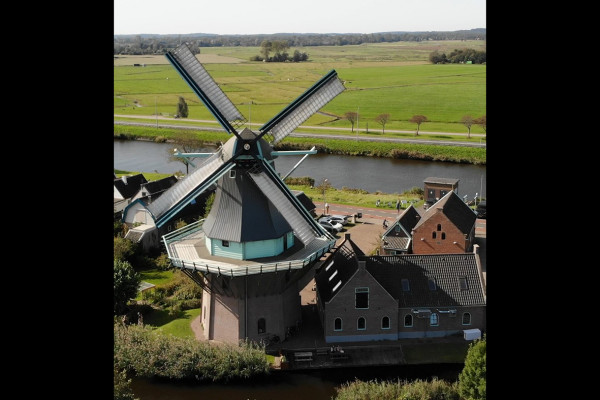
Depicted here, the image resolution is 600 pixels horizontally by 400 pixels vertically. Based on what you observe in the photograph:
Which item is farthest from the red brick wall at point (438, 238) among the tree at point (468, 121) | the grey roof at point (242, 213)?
the tree at point (468, 121)

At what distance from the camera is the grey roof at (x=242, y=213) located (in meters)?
20.8

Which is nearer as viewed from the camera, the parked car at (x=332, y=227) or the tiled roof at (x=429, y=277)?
the tiled roof at (x=429, y=277)

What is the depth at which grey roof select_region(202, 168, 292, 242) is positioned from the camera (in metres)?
20.8

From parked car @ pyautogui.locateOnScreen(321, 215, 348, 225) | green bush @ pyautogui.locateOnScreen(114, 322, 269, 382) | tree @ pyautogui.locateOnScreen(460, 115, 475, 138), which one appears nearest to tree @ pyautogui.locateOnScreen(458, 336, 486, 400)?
green bush @ pyautogui.locateOnScreen(114, 322, 269, 382)

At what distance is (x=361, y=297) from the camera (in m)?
21.7

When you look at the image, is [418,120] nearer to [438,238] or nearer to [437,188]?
[437,188]

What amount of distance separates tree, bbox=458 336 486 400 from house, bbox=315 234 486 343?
471 cm

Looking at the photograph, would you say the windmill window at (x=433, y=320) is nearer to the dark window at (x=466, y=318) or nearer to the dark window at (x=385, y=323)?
the dark window at (x=466, y=318)

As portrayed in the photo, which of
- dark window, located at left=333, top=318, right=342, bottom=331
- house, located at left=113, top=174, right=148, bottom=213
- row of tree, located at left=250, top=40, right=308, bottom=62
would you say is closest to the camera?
dark window, located at left=333, top=318, right=342, bottom=331

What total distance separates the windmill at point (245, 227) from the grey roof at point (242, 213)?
30 millimetres

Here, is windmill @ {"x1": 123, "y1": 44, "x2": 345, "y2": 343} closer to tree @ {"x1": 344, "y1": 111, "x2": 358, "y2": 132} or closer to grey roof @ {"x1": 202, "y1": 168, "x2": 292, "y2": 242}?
grey roof @ {"x1": 202, "y1": 168, "x2": 292, "y2": 242}

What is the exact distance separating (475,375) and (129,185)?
24203mm

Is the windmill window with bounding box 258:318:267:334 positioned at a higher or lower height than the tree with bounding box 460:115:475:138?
lower
